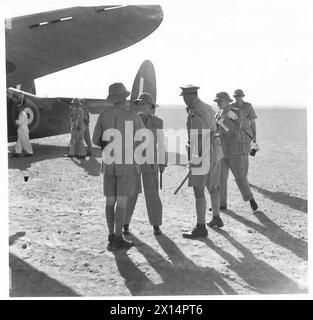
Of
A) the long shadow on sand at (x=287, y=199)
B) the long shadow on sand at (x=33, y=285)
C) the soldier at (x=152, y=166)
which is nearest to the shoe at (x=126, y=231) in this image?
the soldier at (x=152, y=166)

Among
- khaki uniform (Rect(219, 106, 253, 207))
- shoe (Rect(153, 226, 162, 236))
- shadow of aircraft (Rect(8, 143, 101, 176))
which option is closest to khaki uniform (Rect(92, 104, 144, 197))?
shoe (Rect(153, 226, 162, 236))

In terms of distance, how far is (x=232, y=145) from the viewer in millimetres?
6926

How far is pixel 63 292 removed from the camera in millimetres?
3959

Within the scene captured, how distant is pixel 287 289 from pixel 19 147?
405 inches

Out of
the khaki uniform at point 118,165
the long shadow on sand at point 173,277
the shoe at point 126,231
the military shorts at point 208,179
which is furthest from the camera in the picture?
the shoe at point 126,231

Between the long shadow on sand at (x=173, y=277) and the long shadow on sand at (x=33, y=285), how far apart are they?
69 centimetres

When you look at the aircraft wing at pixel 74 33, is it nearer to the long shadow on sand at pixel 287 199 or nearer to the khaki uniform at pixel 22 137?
the khaki uniform at pixel 22 137

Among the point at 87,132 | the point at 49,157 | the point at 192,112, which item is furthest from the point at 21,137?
the point at 192,112

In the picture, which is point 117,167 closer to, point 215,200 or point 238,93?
point 215,200

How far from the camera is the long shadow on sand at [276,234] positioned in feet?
17.0

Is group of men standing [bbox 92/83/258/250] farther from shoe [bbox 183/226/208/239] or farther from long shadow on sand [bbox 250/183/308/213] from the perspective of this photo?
long shadow on sand [bbox 250/183/308/213]

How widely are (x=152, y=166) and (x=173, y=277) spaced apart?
1787 millimetres

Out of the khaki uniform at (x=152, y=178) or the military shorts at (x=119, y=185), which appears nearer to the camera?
the military shorts at (x=119, y=185)
